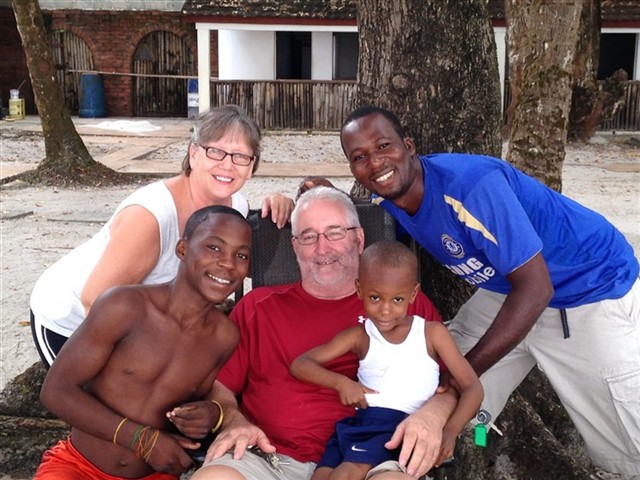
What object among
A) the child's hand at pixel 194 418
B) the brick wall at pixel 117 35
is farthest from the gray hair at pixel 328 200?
the brick wall at pixel 117 35

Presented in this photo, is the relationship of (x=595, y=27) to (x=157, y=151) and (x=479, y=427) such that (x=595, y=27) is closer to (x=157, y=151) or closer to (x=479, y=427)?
(x=157, y=151)

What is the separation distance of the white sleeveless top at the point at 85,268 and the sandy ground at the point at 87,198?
83.9 inches

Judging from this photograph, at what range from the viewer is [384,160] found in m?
3.09

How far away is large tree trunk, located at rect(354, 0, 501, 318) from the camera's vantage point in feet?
13.6

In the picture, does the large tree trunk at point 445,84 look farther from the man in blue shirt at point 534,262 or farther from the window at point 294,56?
the window at point 294,56

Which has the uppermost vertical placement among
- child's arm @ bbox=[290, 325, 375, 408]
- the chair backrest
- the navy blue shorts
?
the chair backrest

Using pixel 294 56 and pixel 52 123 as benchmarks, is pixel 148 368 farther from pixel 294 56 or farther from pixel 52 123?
pixel 294 56

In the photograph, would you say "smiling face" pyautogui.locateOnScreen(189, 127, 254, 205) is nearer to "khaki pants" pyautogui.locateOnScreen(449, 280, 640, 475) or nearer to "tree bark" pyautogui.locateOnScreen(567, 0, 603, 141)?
"khaki pants" pyautogui.locateOnScreen(449, 280, 640, 475)

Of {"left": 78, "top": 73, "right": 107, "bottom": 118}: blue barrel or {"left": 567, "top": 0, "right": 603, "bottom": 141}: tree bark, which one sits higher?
{"left": 567, "top": 0, "right": 603, "bottom": 141}: tree bark

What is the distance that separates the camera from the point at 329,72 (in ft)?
68.4

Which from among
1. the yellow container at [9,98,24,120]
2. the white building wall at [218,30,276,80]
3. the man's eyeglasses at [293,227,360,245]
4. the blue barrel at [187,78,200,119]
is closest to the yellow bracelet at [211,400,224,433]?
the man's eyeglasses at [293,227,360,245]

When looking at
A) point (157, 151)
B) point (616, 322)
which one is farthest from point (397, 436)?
point (157, 151)

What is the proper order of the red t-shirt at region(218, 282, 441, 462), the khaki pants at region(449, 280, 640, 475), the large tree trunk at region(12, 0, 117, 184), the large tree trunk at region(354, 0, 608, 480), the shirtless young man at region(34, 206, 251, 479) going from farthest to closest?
the large tree trunk at region(12, 0, 117, 184) < the large tree trunk at region(354, 0, 608, 480) < the khaki pants at region(449, 280, 640, 475) < the red t-shirt at region(218, 282, 441, 462) < the shirtless young man at region(34, 206, 251, 479)

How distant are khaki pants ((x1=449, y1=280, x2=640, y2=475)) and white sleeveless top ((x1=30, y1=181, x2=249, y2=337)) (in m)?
1.41
